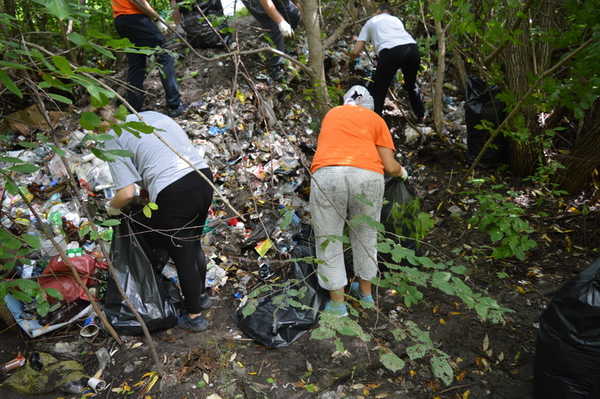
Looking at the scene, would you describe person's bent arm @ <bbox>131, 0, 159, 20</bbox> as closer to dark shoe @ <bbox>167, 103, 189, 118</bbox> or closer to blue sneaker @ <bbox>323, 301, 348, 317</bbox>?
blue sneaker @ <bbox>323, 301, 348, 317</bbox>

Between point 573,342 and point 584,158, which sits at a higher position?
point 584,158

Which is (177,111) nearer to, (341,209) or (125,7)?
(125,7)

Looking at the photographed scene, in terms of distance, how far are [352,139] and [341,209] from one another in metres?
0.43

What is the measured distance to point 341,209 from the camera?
240cm

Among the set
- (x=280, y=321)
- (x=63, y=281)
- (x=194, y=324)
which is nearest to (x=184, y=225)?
(x=194, y=324)

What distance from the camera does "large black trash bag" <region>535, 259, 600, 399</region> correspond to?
5.63ft

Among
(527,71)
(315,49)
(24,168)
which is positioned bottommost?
(24,168)

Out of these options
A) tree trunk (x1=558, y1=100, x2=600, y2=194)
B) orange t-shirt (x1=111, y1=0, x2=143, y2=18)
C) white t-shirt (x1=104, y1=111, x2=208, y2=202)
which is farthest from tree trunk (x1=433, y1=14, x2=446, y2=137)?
white t-shirt (x1=104, y1=111, x2=208, y2=202)

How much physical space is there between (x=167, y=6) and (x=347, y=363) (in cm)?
498

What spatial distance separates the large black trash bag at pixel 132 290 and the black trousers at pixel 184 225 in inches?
4.4

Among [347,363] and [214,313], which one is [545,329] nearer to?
[347,363]

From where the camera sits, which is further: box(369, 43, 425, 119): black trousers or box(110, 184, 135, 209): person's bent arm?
box(369, 43, 425, 119): black trousers

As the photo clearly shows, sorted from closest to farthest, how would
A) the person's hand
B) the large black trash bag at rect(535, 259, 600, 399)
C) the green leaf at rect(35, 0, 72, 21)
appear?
the green leaf at rect(35, 0, 72, 21) → the large black trash bag at rect(535, 259, 600, 399) → the person's hand

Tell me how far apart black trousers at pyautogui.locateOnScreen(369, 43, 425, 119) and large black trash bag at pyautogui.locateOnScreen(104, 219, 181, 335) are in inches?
116
